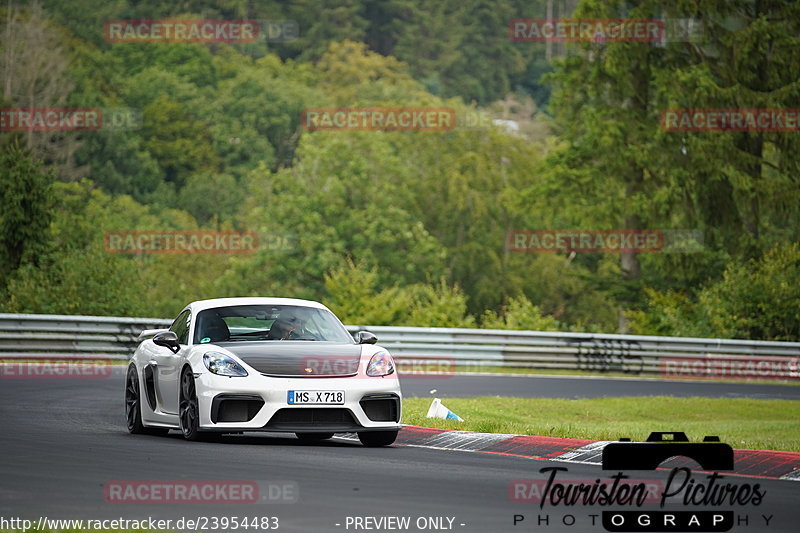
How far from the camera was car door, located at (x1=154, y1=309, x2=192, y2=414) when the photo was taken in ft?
52.1

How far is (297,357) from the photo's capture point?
49.8ft

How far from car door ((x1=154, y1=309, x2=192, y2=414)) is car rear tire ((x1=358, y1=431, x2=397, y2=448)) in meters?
1.86

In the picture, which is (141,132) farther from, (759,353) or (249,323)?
(249,323)

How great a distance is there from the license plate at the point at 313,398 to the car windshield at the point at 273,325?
4.21ft

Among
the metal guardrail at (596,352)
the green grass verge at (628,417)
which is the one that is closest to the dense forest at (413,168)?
the metal guardrail at (596,352)

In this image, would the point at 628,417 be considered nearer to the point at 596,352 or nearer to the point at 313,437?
the point at 313,437

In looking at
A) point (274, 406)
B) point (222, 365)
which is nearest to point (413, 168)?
point (222, 365)

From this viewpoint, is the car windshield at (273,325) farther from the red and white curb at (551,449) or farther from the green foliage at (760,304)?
the green foliage at (760,304)

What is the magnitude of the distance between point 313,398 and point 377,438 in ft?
3.32

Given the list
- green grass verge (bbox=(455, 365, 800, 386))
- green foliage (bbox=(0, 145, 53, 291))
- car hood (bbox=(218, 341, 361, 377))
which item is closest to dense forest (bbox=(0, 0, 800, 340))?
green foliage (bbox=(0, 145, 53, 291))

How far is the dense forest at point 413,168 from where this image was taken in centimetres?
4469

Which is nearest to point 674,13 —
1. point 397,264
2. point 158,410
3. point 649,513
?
point 397,264

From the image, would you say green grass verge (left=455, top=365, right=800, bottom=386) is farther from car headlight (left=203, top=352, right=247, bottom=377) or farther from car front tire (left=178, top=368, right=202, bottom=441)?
car headlight (left=203, top=352, right=247, bottom=377)

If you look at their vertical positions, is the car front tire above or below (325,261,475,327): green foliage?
above
